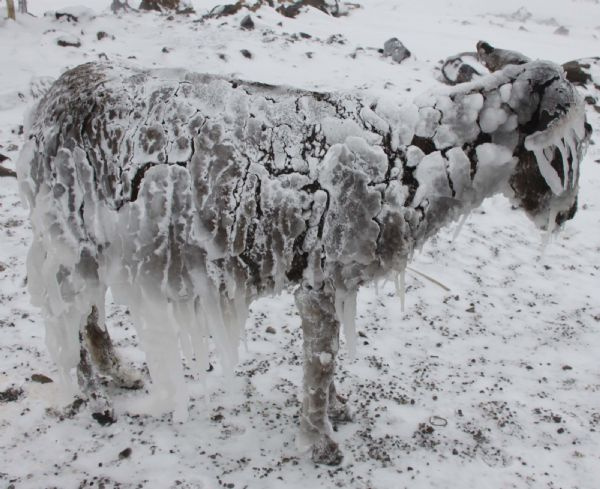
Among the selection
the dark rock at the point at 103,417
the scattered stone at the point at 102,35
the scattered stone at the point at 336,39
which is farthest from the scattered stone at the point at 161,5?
the dark rock at the point at 103,417

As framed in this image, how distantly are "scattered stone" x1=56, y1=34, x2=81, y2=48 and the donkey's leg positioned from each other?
28.4 feet

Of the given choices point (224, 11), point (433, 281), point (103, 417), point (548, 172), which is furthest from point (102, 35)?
point (548, 172)

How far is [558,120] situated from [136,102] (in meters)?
1.87

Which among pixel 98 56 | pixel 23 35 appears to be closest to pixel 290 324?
pixel 98 56

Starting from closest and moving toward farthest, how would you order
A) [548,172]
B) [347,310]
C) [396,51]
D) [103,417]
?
1. [548,172]
2. [347,310]
3. [103,417]
4. [396,51]

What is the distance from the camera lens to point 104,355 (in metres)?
3.20

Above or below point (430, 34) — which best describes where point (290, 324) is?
below

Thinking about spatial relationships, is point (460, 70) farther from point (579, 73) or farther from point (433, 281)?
point (433, 281)

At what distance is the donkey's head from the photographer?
2.30 metres

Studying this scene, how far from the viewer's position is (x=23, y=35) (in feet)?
33.7

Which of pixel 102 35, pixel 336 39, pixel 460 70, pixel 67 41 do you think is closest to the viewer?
pixel 460 70

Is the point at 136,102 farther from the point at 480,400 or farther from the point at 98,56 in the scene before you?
the point at 98,56

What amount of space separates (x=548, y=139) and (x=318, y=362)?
1.50m

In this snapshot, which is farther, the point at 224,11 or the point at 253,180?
the point at 224,11
